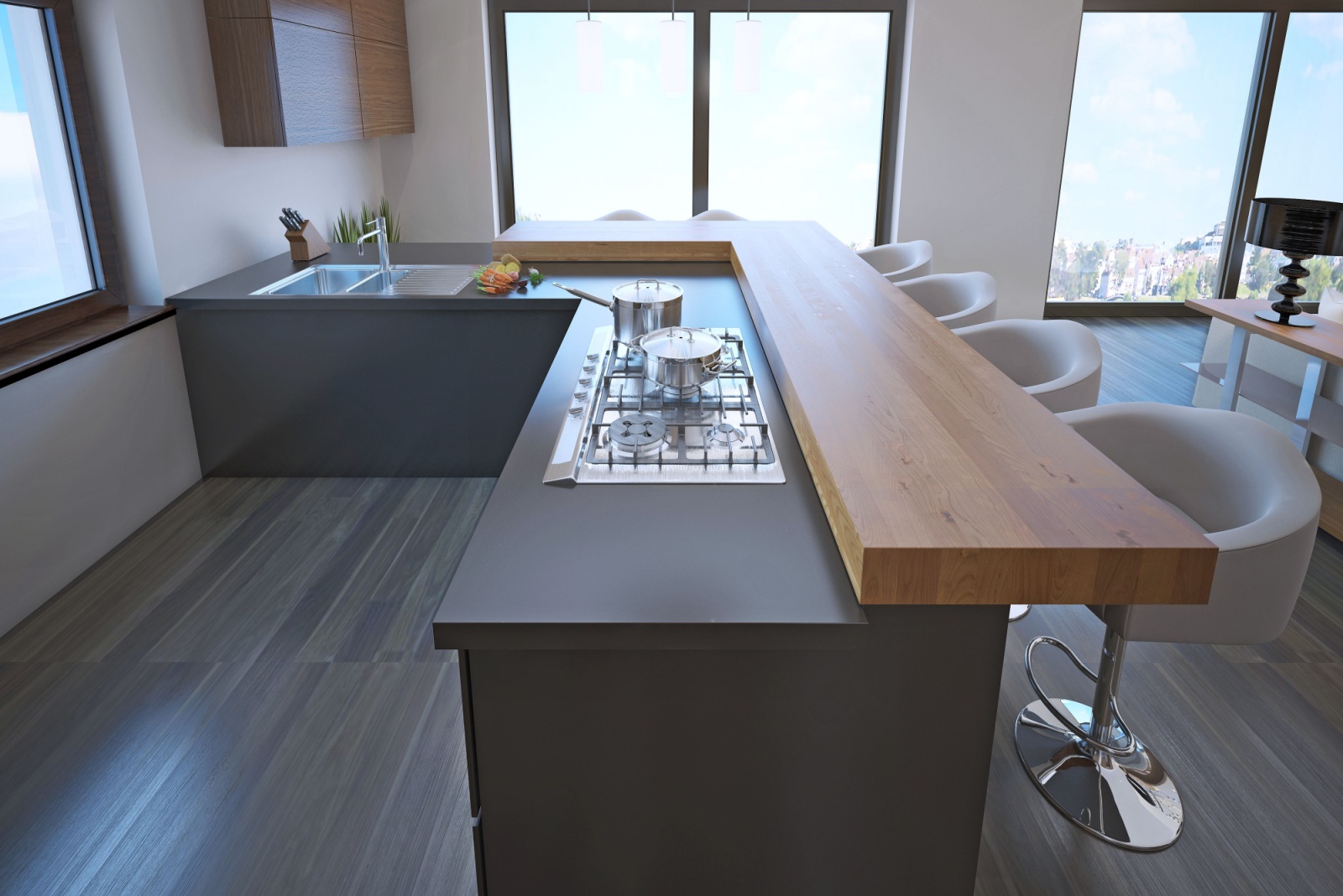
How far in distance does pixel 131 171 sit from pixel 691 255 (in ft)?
7.14

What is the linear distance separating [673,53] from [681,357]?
99.3 inches

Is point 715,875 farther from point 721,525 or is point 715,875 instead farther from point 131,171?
point 131,171

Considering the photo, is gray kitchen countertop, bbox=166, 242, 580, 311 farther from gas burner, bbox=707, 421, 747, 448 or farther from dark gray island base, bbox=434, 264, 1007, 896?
dark gray island base, bbox=434, 264, 1007, 896

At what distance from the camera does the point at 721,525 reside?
62.8 inches

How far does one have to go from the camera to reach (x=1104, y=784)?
2.12 meters

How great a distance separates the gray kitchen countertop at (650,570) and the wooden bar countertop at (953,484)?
68 millimetres

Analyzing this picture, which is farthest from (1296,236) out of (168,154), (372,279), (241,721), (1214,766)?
(168,154)

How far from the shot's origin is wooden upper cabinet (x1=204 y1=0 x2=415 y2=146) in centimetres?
374

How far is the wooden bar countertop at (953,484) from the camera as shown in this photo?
4.22 feet

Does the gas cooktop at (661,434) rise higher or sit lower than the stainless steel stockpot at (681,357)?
lower

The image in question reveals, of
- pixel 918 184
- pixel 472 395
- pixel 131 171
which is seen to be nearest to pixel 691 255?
pixel 472 395

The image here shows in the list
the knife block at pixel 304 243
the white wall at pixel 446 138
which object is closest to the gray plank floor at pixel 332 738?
the knife block at pixel 304 243

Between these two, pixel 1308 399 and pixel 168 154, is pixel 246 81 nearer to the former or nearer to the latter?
pixel 168 154

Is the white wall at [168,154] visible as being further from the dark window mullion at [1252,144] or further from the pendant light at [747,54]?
the dark window mullion at [1252,144]
